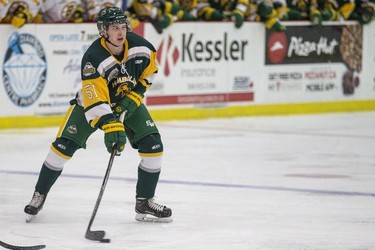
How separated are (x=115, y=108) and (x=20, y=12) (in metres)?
4.87

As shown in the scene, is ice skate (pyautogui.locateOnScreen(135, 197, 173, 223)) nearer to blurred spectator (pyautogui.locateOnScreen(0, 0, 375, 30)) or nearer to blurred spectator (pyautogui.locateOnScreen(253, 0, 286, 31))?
blurred spectator (pyautogui.locateOnScreen(0, 0, 375, 30))

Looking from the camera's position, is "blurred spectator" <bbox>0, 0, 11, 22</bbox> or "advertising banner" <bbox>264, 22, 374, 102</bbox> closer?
"blurred spectator" <bbox>0, 0, 11, 22</bbox>

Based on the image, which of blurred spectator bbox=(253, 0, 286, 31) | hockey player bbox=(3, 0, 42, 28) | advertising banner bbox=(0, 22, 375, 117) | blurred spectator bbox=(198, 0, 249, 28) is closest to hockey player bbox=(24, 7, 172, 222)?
advertising banner bbox=(0, 22, 375, 117)

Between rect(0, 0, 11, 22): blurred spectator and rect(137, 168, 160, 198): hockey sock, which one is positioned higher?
rect(0, 0, 11, 22): blurred spectator

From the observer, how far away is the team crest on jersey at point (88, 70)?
6371 mm

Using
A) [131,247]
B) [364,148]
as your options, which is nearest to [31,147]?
[364,148]

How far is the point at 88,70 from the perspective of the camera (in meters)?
6.38

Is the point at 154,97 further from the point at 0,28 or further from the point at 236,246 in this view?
the point at 236,246

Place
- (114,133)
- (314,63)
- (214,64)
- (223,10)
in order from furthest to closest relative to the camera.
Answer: (314,63) < (223,10) < (214,64) < (114,133)

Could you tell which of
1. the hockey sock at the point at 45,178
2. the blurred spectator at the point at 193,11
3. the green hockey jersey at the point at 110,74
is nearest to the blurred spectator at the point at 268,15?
the blurred spectator at the point at 193,11

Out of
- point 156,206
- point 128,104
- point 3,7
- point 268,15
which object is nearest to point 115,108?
point 128,104

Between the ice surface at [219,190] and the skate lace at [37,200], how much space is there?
0.34 feet

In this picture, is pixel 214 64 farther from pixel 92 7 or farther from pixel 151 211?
pixel 151 211

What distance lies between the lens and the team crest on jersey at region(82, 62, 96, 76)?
6371 mm
